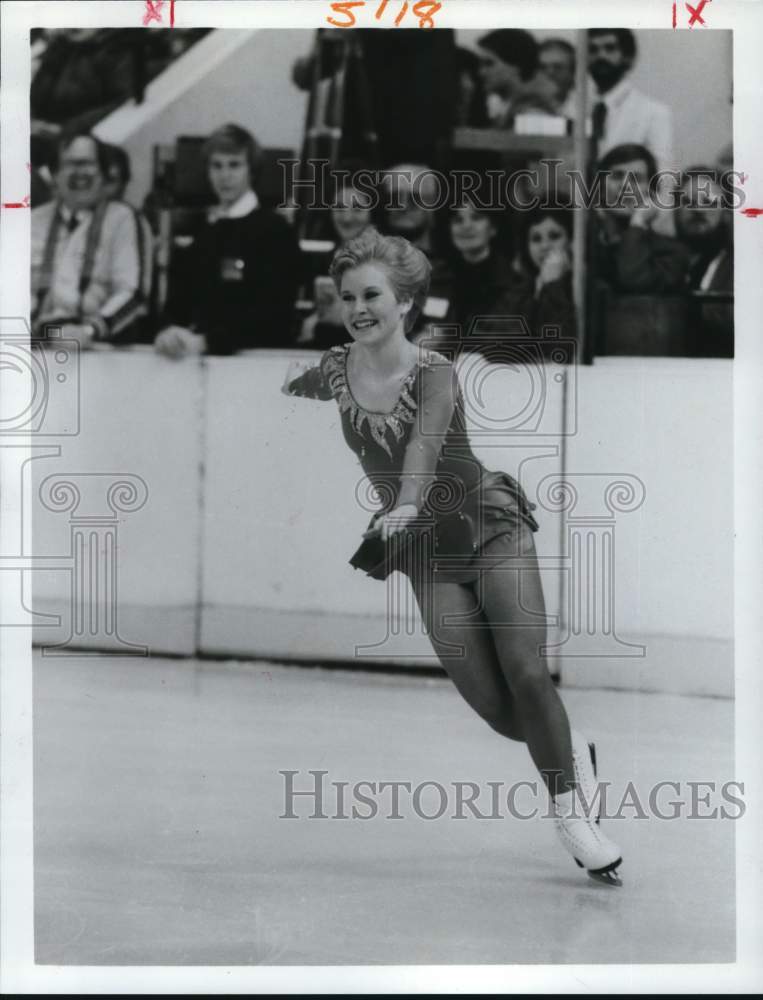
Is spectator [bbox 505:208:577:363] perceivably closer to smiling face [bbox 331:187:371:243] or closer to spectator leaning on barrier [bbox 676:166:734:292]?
spectator leaning on barrier [bbox 676:166:734:292]

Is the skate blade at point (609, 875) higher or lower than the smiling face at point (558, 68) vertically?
lower

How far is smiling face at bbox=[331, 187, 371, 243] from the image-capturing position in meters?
3.46

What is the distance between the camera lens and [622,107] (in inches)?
148

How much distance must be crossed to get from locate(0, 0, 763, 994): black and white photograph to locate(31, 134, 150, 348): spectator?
0.04ft

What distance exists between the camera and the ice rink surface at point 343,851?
320cm

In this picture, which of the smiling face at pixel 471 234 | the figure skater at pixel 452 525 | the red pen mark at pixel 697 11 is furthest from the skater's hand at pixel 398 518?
the red pen mark at pixel 697 11

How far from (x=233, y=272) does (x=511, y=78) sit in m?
0.87

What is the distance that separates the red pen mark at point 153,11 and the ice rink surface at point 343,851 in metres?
1.33

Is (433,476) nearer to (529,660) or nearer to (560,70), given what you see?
(529,660)

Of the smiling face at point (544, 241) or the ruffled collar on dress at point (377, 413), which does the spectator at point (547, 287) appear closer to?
the smiling face at point (544, 241)

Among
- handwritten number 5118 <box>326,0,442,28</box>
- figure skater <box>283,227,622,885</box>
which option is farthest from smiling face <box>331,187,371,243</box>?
handwritten number 5118 <box>326,0,442,28</box>

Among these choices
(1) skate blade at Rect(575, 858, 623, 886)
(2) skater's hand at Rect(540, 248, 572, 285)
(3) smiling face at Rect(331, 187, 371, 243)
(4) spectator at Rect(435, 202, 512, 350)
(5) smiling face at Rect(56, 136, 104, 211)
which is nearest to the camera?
(1) skate blade at Rect(575, 858, 623, 886)

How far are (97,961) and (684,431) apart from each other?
5.54ft

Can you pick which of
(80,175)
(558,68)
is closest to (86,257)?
(80,175)
